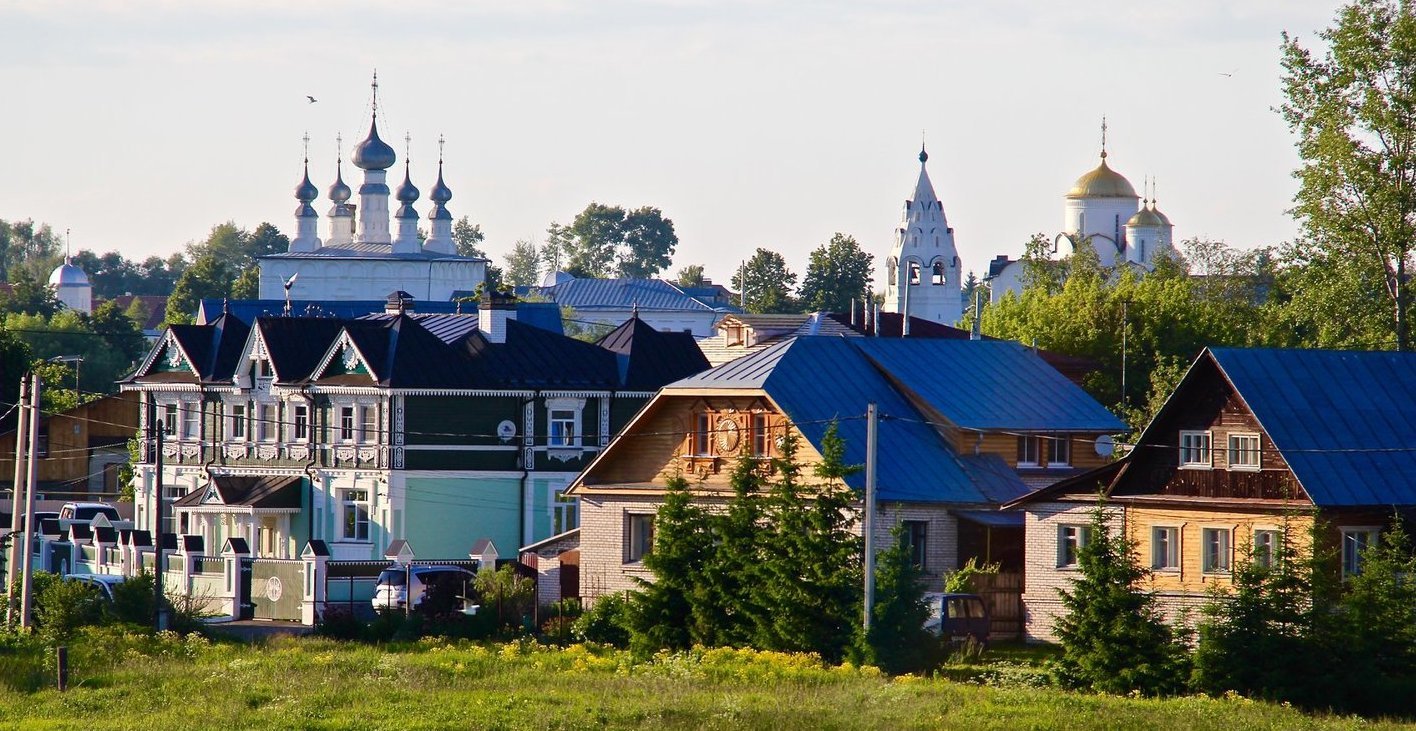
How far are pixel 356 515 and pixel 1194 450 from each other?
23515 mm

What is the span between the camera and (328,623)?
147ft

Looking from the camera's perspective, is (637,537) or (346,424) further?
(346,424)

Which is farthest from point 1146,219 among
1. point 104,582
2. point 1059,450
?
point 104,582

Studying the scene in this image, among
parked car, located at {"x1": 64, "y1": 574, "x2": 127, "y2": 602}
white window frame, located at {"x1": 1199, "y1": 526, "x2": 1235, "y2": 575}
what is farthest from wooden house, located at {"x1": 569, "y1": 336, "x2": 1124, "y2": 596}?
parked car, located at {"x1": 64, "y1": 574, "x2": 127, "y2": 602}

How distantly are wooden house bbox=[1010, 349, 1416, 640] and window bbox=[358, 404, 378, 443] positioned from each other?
19288 millimetres

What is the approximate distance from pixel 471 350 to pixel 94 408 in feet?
71.4

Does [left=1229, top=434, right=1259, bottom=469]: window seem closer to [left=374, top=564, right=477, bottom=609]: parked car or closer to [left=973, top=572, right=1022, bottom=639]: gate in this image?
[left=973, top=572, right=1022, bottom=639]: gate

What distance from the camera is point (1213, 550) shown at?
135ft

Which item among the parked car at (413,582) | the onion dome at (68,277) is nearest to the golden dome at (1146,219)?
the onion dome at (68,277)

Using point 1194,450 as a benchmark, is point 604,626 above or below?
below

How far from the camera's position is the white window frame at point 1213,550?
40.9 metres

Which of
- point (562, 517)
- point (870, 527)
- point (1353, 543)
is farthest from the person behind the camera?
point (562, 517)

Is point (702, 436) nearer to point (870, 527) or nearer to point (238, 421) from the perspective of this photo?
point (870, 527)

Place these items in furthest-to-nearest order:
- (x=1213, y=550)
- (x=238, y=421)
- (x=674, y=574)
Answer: (x=238, y=421)
(x=674, y=574)
(x=1213, y=550)
